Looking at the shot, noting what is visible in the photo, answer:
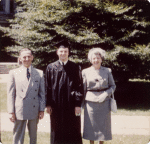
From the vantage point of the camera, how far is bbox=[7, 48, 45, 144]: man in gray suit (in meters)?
3.14

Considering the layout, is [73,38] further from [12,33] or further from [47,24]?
[12,33]

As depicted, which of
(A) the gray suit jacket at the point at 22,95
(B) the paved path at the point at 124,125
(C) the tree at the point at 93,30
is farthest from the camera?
(C) the tree at the point at 93,30

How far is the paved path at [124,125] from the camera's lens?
4910 mm

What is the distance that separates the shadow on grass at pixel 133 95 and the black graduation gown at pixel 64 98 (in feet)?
13.4

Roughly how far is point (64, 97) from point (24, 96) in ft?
2.12

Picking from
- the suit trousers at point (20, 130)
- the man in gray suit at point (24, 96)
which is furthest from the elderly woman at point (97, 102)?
the suit trousers at point (20, 130)

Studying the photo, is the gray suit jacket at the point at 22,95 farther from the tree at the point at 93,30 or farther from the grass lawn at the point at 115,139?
the tree at the point at 93,30

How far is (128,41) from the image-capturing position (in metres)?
6.56

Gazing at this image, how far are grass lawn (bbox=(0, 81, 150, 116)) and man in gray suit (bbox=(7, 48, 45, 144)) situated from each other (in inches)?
141

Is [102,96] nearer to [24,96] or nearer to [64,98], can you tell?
[64,98]

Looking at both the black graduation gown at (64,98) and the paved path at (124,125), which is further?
the paved path at (124,125)

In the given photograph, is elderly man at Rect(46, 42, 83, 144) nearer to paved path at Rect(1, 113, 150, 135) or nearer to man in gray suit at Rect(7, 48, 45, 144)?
man in gray suit at Rect(7, 48, 45, 144)

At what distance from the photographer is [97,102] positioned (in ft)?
11.5

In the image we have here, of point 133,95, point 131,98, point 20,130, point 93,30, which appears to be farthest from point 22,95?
point 133,95
